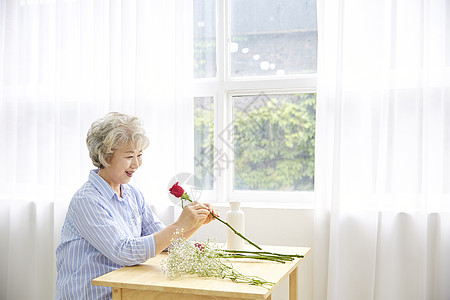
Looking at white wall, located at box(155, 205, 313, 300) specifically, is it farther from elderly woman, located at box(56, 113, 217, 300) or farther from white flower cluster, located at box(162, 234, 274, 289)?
white flower cluster, located at box(162, 234, 274, 289)

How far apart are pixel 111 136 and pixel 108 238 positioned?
0.44 metres

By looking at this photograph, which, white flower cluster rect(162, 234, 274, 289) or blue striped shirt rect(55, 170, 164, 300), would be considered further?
blue striped shirt rect(55, 170, 164, 300)

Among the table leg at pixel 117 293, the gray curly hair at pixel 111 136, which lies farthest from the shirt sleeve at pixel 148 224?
the table leg at pixel 117 293

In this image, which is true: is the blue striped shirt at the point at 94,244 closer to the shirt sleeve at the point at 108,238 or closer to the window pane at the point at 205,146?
the shirt sleeve at the point at 108,238

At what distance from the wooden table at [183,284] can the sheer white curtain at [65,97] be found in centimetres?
122

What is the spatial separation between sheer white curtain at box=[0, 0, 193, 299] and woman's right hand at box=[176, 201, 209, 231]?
1.03 metres

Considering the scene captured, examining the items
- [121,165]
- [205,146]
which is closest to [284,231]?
[205,146]

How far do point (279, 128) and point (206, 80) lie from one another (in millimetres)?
552

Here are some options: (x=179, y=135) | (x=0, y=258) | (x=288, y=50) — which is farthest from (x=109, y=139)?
(x=0, y=258)

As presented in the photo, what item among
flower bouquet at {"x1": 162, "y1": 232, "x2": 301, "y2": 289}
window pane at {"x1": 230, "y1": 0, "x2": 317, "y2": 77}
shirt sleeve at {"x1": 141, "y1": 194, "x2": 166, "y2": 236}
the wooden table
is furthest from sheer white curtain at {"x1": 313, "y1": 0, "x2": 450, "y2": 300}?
flower bouquet at {"x1": 162, "y1": 232, "x2": 301, "y2": 289}

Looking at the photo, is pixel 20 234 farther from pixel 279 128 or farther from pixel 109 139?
pixel 279 128

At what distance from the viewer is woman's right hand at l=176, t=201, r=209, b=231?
208 centimetres

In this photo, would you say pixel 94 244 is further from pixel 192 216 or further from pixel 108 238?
pixel 192 216

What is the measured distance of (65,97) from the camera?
11.1 feet
